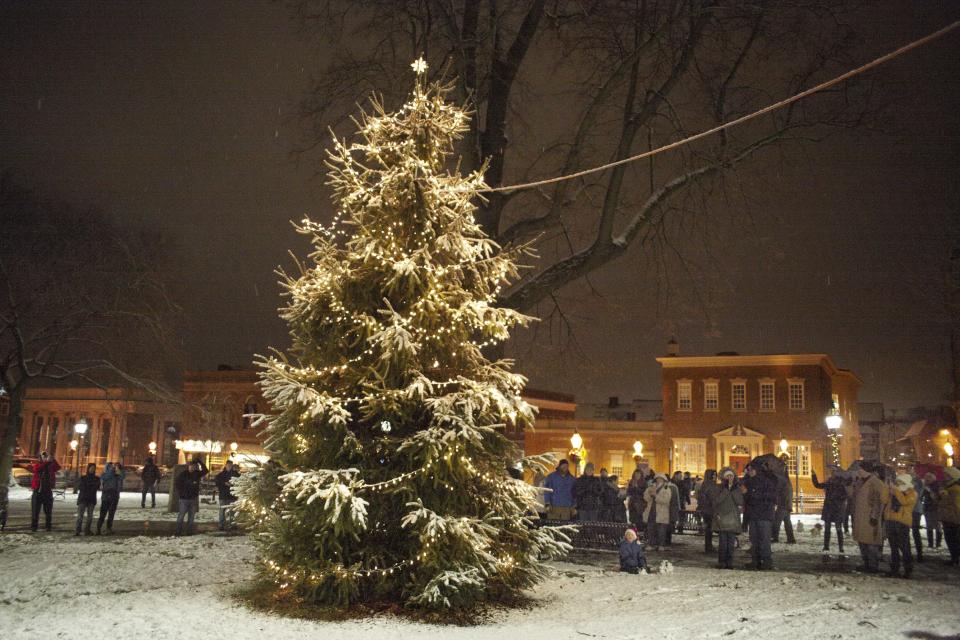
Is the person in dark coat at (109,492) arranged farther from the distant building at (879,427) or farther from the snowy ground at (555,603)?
the distant building at (879,427)

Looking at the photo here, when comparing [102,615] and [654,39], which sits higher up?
[654,39]

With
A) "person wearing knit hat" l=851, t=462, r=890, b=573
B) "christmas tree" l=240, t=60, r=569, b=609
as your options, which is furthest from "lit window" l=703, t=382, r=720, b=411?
"christmas tree" l=240, t=60, r=569, b=609

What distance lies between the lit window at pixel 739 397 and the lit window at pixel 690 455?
3406mm

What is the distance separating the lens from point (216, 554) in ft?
45.8

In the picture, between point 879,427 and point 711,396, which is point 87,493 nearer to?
point 711,396

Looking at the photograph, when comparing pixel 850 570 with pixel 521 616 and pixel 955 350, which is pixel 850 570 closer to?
pixel 521 616

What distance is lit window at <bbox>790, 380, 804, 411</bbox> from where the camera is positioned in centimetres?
5447

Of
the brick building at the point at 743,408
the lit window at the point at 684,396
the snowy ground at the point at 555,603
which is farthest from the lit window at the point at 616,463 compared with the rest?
the snowy ground at the point at 555,603

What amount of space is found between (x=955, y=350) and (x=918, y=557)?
36758 mm

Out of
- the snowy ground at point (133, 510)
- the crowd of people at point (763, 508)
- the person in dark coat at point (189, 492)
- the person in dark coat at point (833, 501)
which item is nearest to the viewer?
the crowd of people at point (763, 508)

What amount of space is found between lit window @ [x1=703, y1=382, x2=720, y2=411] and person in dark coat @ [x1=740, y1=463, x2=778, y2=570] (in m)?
44.1

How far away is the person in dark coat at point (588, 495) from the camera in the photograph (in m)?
17.4

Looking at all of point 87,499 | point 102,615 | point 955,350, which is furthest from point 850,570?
point 955,350

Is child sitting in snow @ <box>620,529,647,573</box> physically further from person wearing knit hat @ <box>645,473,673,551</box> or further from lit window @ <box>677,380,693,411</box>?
lit window @ <box>677,380,693,411</box>
